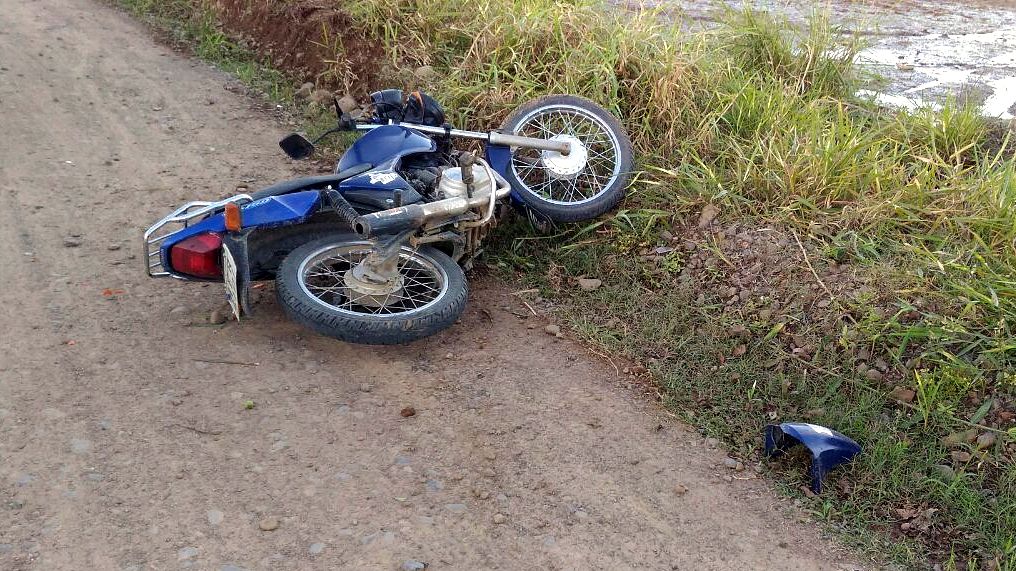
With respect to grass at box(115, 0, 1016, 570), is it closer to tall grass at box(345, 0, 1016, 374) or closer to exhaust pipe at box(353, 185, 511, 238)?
tall grass at box(345, 0, 1016, 374)

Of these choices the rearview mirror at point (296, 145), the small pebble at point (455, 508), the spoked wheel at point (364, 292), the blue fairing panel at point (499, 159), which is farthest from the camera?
the blue fairing panel at point (499, 159)

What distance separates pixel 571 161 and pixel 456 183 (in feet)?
3.23

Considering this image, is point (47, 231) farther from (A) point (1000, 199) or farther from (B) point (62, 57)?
(A) point (1000, 199)

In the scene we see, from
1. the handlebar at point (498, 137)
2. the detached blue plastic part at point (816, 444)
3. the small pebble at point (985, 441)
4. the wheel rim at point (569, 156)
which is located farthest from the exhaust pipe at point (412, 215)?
the small pebble at point (985, 441)

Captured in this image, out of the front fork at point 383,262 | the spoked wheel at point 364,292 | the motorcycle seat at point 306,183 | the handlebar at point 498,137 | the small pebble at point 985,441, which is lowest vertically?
the small pebble at point 985,441

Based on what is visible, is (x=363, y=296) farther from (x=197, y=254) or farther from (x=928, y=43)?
(x=928, y=43)

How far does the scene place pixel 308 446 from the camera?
3.65 m

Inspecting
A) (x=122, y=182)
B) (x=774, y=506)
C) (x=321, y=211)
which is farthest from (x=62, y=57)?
(x=774, y=506)

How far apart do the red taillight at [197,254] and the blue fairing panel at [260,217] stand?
0.08ft

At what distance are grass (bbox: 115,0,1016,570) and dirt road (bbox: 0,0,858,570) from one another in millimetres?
394

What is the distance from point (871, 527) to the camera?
139 inches

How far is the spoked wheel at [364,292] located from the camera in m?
4.04

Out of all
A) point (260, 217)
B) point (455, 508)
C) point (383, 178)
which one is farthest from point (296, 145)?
point (455, 508)

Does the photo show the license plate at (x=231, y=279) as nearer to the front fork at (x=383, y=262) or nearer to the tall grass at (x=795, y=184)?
the front fork at (x=383, y=262)
